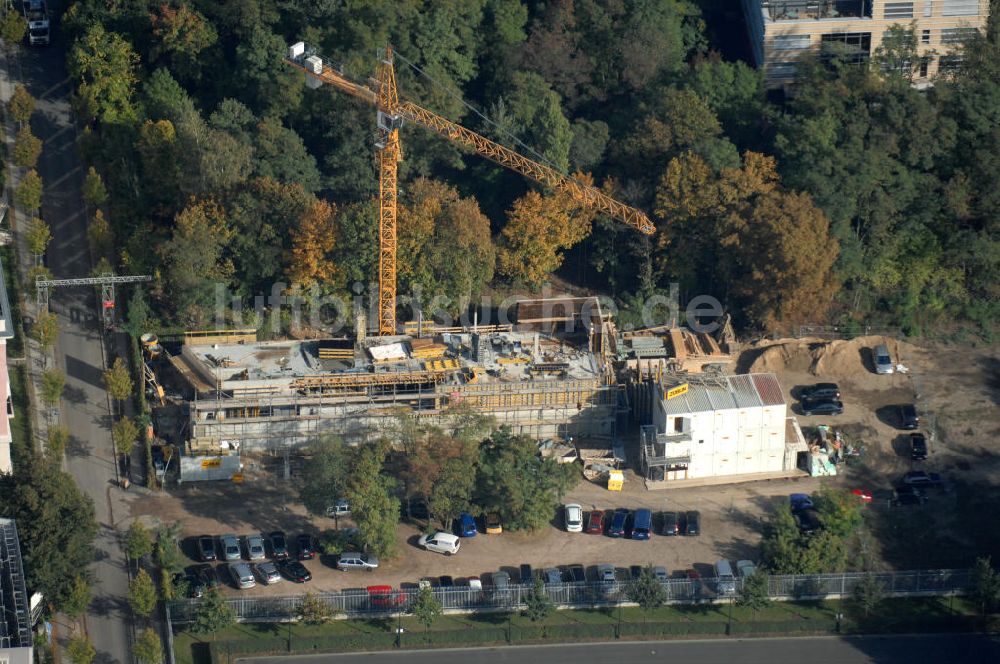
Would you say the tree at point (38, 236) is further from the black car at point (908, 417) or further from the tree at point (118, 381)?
the black car at point (908, 417)

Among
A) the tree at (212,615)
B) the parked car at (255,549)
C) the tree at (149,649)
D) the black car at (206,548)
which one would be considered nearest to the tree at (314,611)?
the tree at (212,615)

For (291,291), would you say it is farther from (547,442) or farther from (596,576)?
(596,576)

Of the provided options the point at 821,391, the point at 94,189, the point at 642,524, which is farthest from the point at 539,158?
the point at 94,189

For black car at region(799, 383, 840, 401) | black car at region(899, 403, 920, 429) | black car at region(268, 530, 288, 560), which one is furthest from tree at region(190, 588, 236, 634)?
black car at region(899, 403, 920, 429)

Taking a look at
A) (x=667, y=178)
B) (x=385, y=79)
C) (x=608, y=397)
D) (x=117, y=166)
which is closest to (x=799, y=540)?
(x=608, y=397)

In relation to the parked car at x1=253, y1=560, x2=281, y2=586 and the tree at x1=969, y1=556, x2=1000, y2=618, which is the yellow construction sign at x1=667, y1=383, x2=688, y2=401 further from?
the parked car at x1=253, y1=560, x2=281, y2=586
